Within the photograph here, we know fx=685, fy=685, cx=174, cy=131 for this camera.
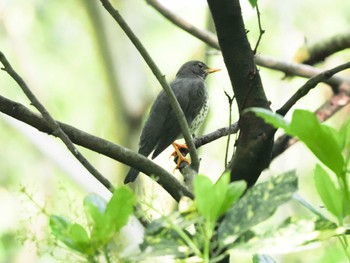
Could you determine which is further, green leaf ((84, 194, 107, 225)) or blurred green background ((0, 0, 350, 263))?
blurred green background ((0, 0, 350, 263))

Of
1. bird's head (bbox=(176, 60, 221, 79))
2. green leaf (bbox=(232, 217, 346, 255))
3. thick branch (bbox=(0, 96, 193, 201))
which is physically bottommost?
green leaf (bbox=(232, 217, 346, 255))

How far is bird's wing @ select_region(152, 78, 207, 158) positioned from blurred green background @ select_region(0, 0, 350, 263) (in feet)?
0.95

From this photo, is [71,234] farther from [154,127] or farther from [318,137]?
[154,127]

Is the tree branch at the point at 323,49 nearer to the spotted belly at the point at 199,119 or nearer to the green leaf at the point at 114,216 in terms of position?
the spotted belly at the point at 199,119

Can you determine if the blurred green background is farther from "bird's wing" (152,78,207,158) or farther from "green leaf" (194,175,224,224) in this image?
"green leaf" (194,175,224,224)

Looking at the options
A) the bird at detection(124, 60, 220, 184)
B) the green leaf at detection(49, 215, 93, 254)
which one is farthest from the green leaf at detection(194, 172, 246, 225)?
the bird at detection(124, 60, 220, 184)

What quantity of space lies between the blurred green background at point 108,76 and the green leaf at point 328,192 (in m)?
3.69

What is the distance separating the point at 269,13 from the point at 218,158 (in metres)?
2.26

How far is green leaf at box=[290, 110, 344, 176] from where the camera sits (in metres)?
0.62

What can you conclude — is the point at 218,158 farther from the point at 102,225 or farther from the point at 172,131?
the point at 102,225

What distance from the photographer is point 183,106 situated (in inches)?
177

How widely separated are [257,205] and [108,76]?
233 inches

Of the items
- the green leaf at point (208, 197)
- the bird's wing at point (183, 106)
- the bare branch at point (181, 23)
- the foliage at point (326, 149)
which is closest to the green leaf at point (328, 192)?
the foliage at point (326, 149)

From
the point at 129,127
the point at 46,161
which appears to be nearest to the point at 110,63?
the point at 129,127
